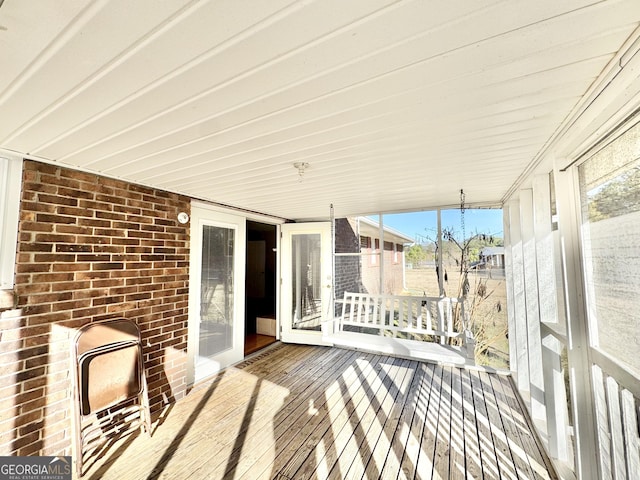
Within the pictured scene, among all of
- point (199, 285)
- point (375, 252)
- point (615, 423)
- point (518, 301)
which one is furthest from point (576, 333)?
point (199, 285)

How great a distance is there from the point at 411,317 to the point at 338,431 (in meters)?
2.01

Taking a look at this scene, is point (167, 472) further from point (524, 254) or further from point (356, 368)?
point (524, 254)

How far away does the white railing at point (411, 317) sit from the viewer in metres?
3.67

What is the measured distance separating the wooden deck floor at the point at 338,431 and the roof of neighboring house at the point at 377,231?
1971 millimetres

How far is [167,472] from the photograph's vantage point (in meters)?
1.97

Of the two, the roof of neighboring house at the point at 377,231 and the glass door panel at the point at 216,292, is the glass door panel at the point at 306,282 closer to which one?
the roof of neighboring house at the point at 377,231

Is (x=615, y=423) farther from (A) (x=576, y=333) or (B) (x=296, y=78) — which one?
(B) (x=296, y=78)

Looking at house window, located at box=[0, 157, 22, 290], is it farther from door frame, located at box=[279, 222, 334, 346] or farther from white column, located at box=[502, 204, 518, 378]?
A: white column, located at box=[502, 204, 518, 378]

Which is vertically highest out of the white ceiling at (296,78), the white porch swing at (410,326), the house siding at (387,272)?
the white ceiling at (296,78)

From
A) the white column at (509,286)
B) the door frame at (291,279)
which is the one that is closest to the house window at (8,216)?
the door frame at (291,279)

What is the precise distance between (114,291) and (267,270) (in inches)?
164

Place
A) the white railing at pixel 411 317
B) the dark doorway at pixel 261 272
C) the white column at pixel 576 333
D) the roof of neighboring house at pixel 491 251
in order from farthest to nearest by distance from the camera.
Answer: the dark doorway at pixel 261 272
the white railing at pixel 411 317
the roof of neighboring house at pixel 491 251
the white column at pixel 576 333

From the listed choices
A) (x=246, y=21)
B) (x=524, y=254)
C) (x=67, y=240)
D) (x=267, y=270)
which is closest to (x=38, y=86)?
(x=246, y=21)

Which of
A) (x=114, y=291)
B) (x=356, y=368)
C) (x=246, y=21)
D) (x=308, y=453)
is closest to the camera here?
(x=246, y=21)
